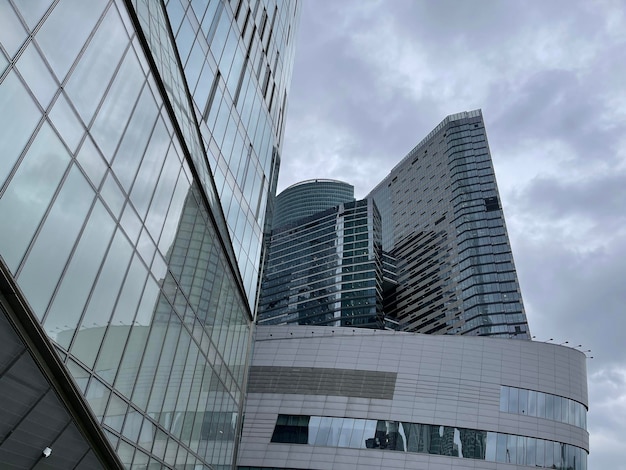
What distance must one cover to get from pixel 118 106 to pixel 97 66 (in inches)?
46.7

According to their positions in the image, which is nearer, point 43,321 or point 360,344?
point 43,321

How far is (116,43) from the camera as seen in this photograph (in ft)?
40.0

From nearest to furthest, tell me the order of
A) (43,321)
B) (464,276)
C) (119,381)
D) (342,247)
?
(43,321), (119,381), (464,276), (342,247)

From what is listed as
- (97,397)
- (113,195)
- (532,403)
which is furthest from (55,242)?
(532,403)

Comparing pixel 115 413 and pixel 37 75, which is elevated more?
pixel 37 75

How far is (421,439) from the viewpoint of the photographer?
46.6m

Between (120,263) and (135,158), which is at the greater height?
(135,158)

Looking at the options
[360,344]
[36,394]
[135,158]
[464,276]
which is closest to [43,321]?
[36,394]

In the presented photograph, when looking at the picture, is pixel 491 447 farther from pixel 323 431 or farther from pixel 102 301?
pixel 102 301

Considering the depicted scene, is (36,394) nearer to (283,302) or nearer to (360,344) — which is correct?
(360,344)

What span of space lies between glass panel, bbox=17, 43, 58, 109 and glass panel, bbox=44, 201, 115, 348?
2.75m

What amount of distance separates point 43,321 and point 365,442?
4202cm

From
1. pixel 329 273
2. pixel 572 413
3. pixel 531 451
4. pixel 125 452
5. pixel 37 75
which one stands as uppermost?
pixel 329 273

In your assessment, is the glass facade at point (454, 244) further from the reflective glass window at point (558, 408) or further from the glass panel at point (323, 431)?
the glass panel at point (323, 431)
